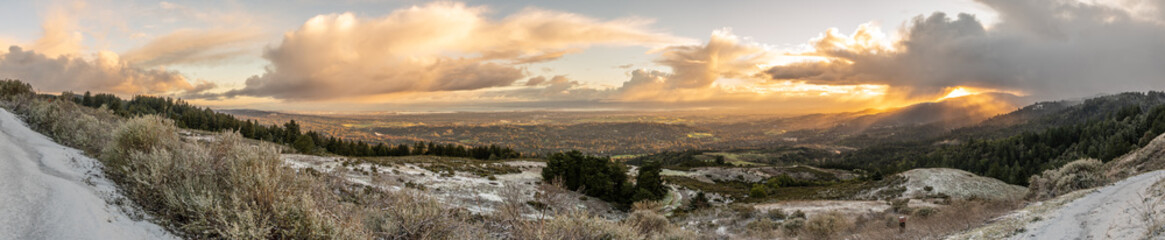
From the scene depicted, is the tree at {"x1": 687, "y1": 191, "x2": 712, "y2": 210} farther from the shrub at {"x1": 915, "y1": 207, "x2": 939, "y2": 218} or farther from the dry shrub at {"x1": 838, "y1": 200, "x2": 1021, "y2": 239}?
the dry shrub at {"x1": 838, "y1": 200, "x2": 1021, "y2": 239}

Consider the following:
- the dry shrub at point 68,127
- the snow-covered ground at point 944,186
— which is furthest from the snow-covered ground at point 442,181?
the snow-covered ground at point 944,186

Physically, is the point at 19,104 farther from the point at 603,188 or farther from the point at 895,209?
the point at 895,209

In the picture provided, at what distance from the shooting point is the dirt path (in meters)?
11.3

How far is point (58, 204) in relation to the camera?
7.85 meters

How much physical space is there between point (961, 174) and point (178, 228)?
58.3m

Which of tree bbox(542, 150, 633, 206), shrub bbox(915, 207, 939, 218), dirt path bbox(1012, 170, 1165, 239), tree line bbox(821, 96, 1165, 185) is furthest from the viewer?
tree line bbox(821, 96, 1165, 185)

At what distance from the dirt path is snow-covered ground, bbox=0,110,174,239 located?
849 inches

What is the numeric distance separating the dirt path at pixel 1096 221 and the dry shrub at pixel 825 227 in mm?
6911

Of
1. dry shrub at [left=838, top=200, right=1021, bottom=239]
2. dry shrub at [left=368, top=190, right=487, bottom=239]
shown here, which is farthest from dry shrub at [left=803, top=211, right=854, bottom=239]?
dry shrub at [left=368, top=190, right=487, bottom=239]

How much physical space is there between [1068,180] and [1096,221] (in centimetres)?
1701

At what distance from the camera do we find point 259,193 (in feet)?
26.7

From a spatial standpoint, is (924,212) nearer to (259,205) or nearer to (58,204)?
(259,205)

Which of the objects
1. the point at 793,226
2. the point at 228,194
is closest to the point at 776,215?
the point at 793,226

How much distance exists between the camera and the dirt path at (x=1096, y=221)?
11297 mm
